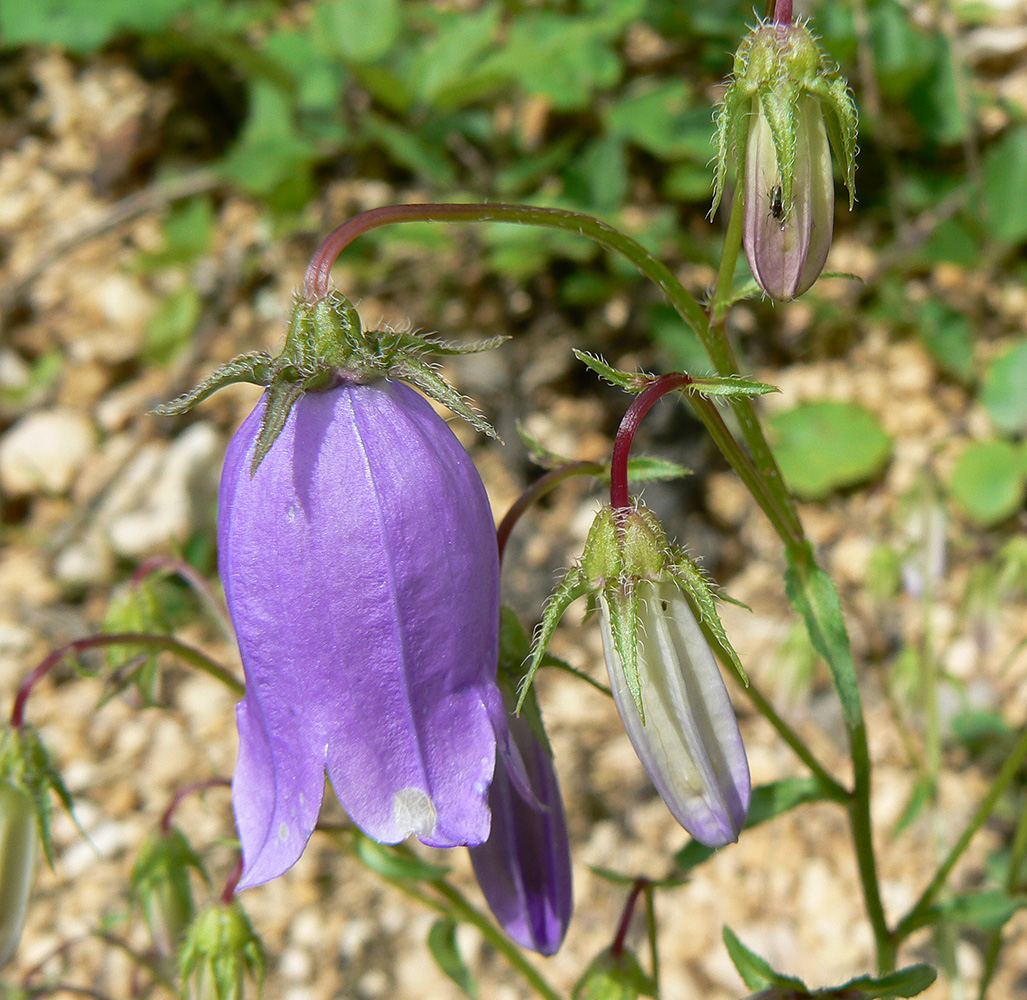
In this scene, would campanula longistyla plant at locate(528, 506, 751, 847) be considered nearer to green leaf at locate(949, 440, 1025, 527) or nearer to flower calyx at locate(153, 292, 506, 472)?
flower calyx at locate(153, 292, 506, 472)

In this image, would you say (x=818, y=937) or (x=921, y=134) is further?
(x=921, y=134)

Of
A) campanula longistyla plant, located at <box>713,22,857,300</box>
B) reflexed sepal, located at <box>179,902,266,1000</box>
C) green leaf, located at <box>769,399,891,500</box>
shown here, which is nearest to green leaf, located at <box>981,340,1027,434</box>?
green leaf, located at <box>769,399,891,500</box>

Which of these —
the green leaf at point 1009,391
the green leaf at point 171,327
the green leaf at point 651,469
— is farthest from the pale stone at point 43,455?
the green leaf at point 1009,391

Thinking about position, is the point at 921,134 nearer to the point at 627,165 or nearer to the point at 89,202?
the point at 627,165

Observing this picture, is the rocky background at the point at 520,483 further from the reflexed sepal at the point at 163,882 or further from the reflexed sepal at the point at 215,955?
the reflexed sepal at the point at 215,955

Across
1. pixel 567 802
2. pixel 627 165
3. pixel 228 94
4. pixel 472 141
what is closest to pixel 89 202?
pixel 228 94

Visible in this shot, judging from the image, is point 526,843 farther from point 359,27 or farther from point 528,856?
point 359,27
